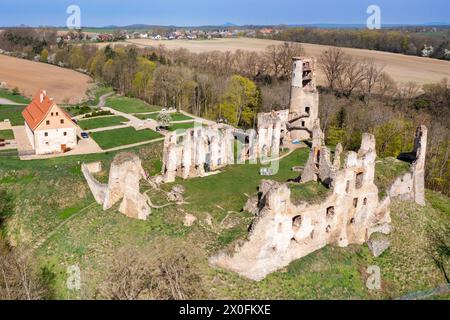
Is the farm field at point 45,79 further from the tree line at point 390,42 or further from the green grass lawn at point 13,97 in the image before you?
the tree line at point 390,42

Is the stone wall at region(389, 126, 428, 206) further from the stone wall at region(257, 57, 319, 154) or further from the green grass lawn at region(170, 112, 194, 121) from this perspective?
the green grass lawn at region(170, 112, 194, 121)

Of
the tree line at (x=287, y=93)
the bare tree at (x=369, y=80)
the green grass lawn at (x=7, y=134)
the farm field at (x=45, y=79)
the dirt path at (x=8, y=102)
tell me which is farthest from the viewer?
the farm field at (x=45, y=79)

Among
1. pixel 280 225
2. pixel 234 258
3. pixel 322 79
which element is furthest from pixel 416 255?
pixel 322 79

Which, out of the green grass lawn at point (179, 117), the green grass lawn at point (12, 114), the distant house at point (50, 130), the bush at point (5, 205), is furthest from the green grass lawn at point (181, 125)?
the bush at point (5, 205)

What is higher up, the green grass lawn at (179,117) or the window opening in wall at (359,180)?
the green grass lawn at (179,117)

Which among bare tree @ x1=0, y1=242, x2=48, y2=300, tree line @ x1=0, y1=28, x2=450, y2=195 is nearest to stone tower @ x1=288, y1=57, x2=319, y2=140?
tree line @ x1=0, y1=28, x2=450, y2=195

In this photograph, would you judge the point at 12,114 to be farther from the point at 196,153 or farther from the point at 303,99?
the point at 303,99

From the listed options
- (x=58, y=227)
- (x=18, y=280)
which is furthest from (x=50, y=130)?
(x=18, y=280)
